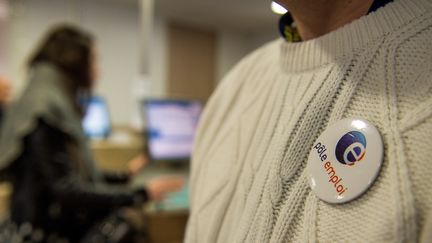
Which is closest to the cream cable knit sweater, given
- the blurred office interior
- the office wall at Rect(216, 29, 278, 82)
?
the blurred office interior

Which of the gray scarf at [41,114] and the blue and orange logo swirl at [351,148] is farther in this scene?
the gray scarf at [41,114]

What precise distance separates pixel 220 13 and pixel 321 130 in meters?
4.07

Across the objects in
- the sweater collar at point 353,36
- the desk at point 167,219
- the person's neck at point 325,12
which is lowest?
the desk at point 167,219

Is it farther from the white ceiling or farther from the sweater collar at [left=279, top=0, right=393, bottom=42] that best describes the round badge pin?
the white ceiling

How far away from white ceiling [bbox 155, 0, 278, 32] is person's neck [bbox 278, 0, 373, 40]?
3168 millimetres

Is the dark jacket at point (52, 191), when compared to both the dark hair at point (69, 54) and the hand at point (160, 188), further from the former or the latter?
the dark hair at point (69, 54)

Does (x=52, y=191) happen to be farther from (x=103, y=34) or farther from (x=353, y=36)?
(x=103, y=34)

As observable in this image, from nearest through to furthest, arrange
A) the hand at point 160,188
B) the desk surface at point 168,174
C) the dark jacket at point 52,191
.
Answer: the dark jacket at point 52,191
the hand at point 160,188
the desk surface at point 168,174

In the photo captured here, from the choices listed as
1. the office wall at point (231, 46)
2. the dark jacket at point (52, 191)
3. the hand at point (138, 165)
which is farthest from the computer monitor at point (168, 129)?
the office wall at point (231, 46)

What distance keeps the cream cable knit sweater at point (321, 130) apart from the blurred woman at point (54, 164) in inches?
33.4

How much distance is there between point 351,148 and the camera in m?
0.39

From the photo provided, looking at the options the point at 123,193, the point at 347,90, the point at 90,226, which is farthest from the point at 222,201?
the point at 90,226

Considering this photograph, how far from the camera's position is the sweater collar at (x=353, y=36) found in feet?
1.34

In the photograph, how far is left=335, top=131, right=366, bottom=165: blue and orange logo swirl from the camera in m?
0.38
